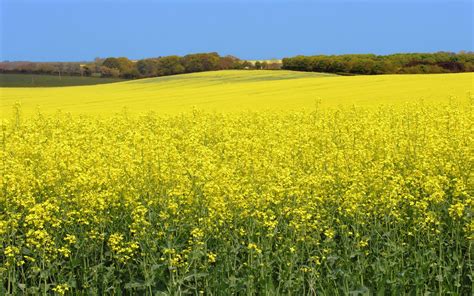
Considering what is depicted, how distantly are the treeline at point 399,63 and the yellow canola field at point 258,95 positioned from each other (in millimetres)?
3546

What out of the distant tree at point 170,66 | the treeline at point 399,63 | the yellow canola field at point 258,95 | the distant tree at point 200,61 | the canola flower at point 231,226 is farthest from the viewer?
the distant tree at point 200,61

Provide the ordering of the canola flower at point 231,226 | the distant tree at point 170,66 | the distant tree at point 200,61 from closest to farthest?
the canola flower at point 231,226, the distant tree at point 170,66, the distant tree at point 200,61

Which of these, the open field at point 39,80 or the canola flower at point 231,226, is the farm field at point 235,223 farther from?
the open field at point 39,80

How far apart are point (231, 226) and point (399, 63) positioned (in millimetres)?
54486

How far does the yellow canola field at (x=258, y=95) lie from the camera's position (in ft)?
93.8

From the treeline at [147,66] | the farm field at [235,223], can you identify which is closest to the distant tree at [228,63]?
the treeline at [147,66]

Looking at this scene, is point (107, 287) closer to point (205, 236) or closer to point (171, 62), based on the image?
point (205, 236)

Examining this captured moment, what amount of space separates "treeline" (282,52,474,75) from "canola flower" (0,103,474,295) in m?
49.4

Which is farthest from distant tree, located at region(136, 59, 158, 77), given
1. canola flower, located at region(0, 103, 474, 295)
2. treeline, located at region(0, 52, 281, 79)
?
canola flower, located at region(0, 103, 474, 295)

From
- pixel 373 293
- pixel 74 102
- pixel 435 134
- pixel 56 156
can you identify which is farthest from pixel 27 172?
pixel 74 102

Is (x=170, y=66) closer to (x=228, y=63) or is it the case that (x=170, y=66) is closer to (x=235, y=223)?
(x=228, y=63)

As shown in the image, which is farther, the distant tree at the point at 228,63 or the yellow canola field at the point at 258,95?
A: the distant tree at the point at 228,63

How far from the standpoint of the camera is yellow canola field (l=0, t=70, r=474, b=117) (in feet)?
93.8

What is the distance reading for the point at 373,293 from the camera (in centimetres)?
696
